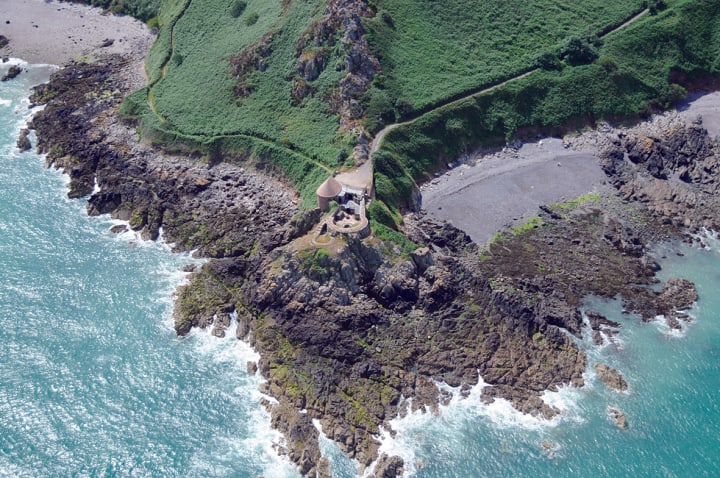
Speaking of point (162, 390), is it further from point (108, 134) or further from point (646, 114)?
point (646, 114)

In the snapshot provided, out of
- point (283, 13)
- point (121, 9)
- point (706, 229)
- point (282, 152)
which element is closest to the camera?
point (706, 229)

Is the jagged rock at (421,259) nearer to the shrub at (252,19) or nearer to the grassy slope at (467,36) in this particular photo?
the grassy slope at (467,36)

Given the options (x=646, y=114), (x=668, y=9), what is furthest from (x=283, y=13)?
(x=668, y=9)

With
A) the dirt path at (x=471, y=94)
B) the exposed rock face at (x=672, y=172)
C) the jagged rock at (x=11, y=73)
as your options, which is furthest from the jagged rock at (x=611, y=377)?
the jagged rock at (x=11, y=73)

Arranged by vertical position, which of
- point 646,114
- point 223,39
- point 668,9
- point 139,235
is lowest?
point 139,235

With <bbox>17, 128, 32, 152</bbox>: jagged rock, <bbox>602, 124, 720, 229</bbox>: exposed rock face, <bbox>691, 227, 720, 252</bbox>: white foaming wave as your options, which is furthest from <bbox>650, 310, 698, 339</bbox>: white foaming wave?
<bbox>17, 128, 32, 152</bbox>: jagged rock

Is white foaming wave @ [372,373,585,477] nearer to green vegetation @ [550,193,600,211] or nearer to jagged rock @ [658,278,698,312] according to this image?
jagged rock @ [658,278,698,312]

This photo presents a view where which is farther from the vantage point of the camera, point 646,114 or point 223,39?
point 223,39
